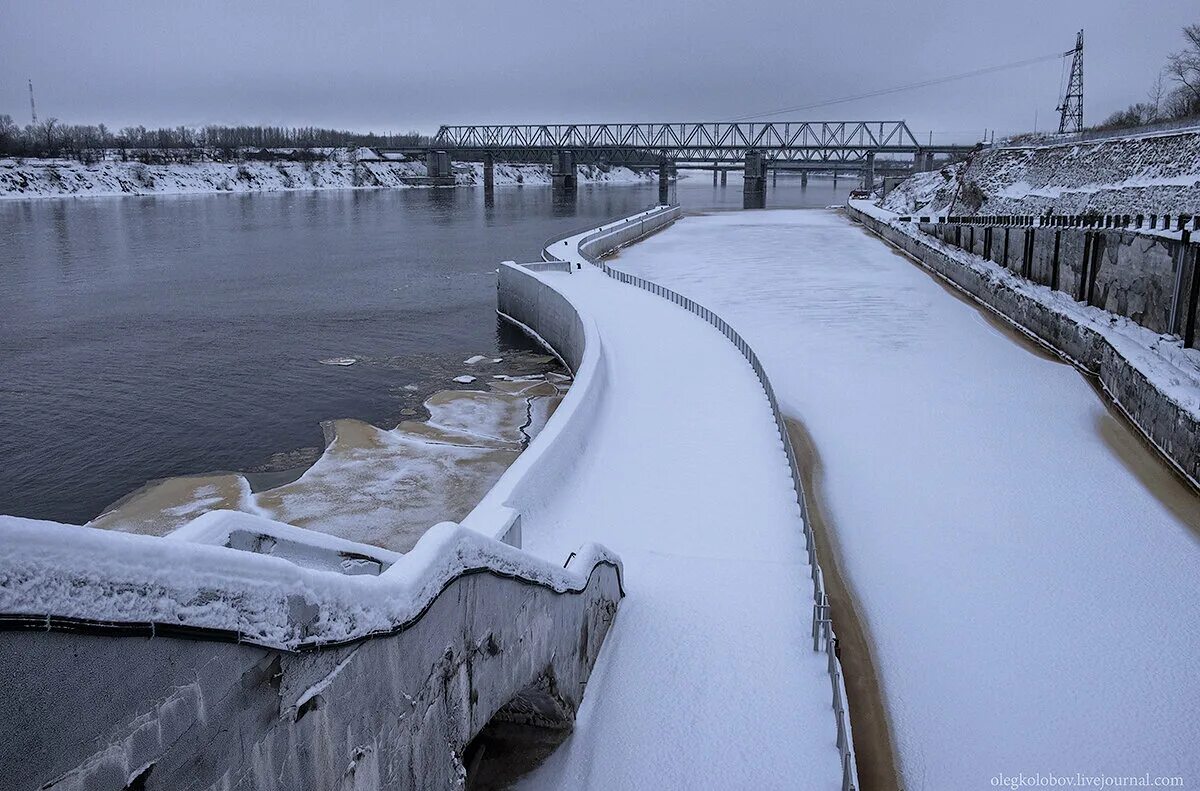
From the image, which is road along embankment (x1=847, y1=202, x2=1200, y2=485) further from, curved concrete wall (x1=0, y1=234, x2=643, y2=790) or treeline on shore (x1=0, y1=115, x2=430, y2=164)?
treeline on shore (x1=0, y1=115, x2=430, y2=164)

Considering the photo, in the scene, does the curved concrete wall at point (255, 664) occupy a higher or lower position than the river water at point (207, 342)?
higher

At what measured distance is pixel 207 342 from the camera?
1118 inches

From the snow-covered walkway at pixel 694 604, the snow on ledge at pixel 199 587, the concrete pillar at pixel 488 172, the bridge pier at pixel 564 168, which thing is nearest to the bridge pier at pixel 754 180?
the bridge pier at pixel 564 168

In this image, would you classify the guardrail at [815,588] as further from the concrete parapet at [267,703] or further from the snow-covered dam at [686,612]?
the concrete parapet at [267,703]

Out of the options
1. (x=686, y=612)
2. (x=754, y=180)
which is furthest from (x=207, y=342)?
(x=754, y=180)

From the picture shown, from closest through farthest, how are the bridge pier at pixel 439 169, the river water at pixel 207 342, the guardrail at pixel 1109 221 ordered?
1. the river water at pixel 207 342
2. the guardrail at pixel 1109 221
3. the bridge pier at pixel 439 169

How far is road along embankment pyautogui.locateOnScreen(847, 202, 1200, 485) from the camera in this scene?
1720 centimetres

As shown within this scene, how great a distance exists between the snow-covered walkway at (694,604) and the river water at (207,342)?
24.9 ft

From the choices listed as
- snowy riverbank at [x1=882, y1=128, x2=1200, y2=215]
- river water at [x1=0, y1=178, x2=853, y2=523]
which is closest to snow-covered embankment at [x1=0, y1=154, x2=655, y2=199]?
river water at [x1=0, y1=178, x2=853, y2=523]

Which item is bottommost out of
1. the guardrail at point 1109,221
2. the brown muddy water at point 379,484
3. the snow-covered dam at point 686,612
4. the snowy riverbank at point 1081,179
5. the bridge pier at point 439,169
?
the brown muddy water at point 379,484

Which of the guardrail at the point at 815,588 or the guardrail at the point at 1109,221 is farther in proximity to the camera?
the guardrail at the point at 1109,221

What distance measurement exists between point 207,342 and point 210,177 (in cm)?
10691

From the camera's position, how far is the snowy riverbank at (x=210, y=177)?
101 metres

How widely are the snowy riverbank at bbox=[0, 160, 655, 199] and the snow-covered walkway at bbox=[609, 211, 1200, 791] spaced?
100 meters
